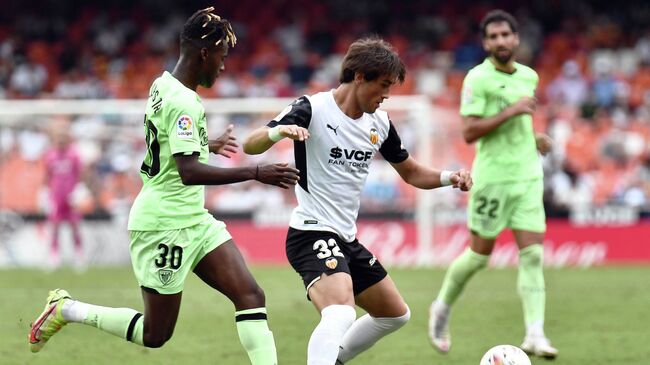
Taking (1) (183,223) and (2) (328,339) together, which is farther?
(1) (183,223)

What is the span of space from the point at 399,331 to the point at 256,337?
454 cm

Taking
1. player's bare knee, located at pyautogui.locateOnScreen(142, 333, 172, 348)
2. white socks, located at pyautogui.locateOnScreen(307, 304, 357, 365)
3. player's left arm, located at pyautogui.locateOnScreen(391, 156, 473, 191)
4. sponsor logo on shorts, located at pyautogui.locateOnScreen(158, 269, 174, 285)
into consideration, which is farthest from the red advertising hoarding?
white socks, located at pyautogui.locateOnScreen(307, 304, 357, 365)

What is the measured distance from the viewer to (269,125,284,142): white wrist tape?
6.54 meters

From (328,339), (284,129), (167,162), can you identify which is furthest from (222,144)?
(328,339)

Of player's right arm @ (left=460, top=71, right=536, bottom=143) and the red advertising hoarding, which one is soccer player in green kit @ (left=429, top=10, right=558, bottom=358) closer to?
player's right arm @ (left=460, top=71, right=536, bottom=143)

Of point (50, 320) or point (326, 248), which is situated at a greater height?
point (326, 248)

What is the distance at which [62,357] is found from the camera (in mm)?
9242

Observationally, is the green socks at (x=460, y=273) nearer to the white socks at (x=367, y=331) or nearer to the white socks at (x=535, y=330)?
the white socks at (x=535, y=330)

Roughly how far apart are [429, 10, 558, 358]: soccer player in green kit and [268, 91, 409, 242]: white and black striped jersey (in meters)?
2.61

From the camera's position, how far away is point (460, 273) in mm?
9586

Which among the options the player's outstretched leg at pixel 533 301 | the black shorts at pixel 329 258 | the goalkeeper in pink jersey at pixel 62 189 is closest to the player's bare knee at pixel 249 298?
the black shorts at pixel 329 258

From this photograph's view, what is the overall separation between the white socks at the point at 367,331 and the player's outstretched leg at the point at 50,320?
190cm

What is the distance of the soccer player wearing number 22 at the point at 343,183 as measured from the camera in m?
6.76

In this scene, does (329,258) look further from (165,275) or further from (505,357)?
(505,357)
